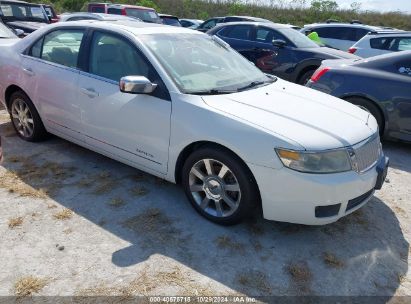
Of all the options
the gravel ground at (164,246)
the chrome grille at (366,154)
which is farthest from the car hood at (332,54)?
the chrome grille at (366,154)

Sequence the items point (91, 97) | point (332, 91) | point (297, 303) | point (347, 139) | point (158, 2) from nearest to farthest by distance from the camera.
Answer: point (297, 303)
point (347, 139)
point (91, 97)
point (332, 91)
point (158, 2)

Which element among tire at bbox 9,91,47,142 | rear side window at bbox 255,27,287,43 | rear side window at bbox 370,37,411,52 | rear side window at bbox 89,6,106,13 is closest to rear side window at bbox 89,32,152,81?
tire at bbox 9,91,47,142

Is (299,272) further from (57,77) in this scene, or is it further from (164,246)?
(57,77)

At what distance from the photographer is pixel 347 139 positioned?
10.0ft

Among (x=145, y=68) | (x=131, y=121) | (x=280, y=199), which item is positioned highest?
(x=145, y=68)

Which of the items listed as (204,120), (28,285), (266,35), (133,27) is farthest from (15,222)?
(266,35)

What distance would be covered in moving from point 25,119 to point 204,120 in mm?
2799

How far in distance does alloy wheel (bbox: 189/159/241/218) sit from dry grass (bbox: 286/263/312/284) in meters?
0.63

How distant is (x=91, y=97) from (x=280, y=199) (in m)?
2.16

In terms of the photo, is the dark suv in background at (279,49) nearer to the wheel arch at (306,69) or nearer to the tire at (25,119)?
the wheel arch at (306,69)

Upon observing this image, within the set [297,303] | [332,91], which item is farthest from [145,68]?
[332,91]

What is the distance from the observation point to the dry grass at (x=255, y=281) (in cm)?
271

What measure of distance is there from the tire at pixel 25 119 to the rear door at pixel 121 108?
1009 millimetres

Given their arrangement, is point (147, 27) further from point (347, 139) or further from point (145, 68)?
point (347, 139)
